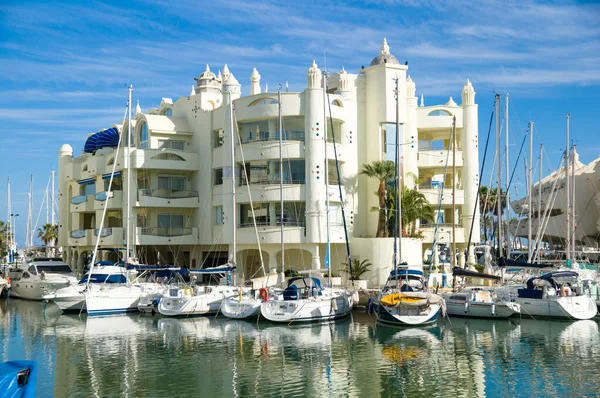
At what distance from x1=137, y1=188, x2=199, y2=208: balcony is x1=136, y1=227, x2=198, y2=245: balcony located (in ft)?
6.71

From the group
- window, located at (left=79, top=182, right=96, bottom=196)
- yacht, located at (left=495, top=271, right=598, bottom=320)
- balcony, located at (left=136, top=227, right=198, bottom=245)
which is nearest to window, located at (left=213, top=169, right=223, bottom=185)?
balcony, located at (left=136, top=227, right=198, bottom=245)

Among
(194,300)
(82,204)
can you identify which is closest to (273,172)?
(194,300)

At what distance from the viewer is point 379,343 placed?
34625mm

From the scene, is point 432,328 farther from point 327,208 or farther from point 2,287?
point 2,287

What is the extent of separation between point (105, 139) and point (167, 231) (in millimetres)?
14726

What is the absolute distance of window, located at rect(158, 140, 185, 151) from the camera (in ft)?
204

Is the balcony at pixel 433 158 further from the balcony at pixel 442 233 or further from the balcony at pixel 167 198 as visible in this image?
the balcony at pixel 167 198

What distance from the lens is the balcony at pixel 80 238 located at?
218 ft

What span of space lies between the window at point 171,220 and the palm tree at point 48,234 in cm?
4037

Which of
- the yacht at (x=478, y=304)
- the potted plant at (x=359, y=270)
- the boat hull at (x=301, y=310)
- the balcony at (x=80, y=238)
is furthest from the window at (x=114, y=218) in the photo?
the yacht at (x=478, y=304)

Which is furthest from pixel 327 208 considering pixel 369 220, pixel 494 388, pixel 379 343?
pixel 494 388

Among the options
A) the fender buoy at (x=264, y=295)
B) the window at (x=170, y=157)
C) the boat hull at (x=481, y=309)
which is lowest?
the boat hull at (x=481, y=309)

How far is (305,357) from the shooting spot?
31.2m

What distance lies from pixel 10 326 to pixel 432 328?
24.9m
